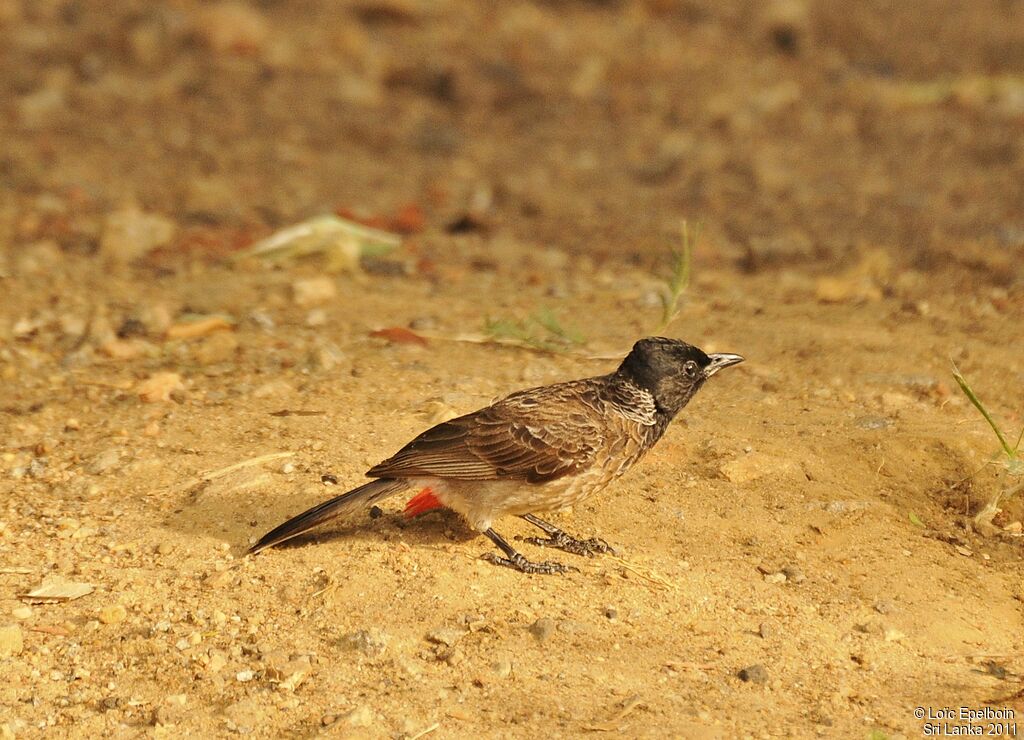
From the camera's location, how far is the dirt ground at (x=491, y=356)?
14.5 ft

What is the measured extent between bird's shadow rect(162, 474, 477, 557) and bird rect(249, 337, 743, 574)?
0.31 feet

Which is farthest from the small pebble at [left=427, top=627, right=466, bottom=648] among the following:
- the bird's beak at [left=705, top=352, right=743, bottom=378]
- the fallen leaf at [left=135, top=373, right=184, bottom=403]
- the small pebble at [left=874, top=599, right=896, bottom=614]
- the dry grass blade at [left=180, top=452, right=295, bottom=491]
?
the fallen leaf at [left=135, top=373, right=184, bottom=403]

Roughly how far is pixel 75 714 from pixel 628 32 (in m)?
10.9

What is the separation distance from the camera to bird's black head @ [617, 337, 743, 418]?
17.4ft

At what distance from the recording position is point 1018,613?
482 centimetres

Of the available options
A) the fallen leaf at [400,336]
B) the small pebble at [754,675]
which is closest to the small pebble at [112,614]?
the small pebble at [754,675]

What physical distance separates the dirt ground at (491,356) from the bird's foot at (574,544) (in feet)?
0.26

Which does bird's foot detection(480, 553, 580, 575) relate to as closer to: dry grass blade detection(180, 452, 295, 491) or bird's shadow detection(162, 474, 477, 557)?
bird's shadow detection(162, 474, 477, 557)

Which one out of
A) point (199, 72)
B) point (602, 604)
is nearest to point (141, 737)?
point (602, 604)

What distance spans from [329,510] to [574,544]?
1.00 meters

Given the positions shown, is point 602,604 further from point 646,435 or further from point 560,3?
point 560,3

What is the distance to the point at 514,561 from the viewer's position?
16.6 ft

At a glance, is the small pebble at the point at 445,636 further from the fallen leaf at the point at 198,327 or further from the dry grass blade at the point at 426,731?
the fallen leaf at the point at 198,327

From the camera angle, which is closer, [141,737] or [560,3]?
[141,737]
